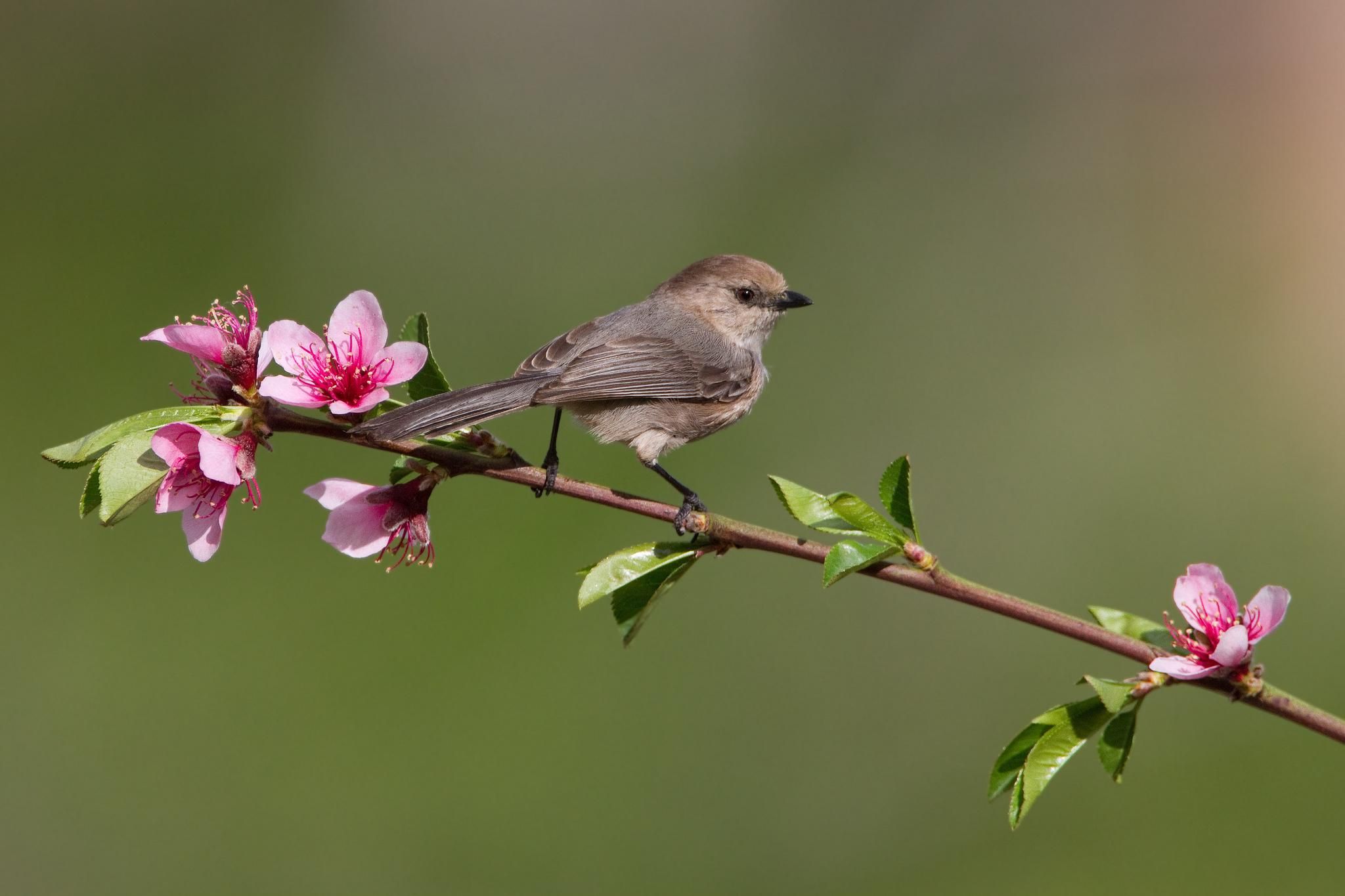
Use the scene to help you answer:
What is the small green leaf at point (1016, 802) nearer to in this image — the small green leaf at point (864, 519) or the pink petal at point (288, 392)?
the small green leaf at point (864, 519)

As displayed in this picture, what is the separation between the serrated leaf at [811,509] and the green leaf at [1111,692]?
351mm

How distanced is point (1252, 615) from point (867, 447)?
4.11 meters

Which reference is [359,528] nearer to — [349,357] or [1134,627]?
[349,357]

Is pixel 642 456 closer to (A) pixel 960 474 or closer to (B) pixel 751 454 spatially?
(B) pixel 751 454

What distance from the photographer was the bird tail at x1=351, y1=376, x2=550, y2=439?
1624mm

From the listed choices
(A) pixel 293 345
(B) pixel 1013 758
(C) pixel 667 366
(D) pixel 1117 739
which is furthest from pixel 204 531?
(C) pixel 667 366

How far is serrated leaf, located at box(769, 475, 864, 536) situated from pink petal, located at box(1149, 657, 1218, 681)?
401 millimetres

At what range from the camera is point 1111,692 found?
1.44m

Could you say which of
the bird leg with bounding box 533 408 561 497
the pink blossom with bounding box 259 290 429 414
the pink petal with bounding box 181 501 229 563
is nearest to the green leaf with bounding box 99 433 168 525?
the pink petal with bounding box 181 501 229 563

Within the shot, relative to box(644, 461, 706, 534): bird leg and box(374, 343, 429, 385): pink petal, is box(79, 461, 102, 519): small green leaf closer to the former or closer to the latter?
box(374, 343, 429, 385): pink petal

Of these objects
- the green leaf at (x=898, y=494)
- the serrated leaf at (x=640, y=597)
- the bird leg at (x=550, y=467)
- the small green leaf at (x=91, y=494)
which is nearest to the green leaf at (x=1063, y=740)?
the green leaf at (x=898, y=494)

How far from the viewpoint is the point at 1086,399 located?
235 inches

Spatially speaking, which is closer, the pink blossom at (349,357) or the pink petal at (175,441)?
the pink petal at (175,441)

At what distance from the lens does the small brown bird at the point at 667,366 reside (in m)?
2.66
